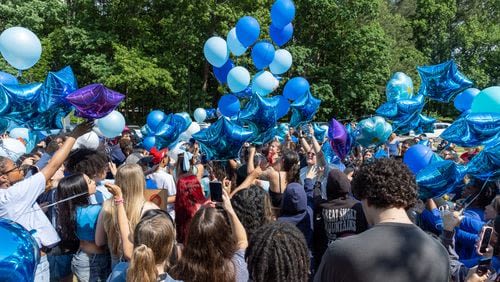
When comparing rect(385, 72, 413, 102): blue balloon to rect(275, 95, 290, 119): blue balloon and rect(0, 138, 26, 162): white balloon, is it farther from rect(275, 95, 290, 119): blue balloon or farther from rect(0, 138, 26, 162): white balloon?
rect(0, 138, 26, 162): white balloon

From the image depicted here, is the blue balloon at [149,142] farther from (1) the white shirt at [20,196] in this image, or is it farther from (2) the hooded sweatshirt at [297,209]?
(1) the white shirt at [20,196]

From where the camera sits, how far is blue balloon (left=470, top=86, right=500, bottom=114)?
14.5ft

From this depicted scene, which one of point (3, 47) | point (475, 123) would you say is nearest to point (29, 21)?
point (3, 47)

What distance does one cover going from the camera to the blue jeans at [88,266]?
3598 millimetres

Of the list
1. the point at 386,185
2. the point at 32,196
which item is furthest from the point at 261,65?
the point at 386,185

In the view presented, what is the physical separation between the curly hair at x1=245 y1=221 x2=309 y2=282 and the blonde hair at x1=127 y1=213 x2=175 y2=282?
0.49 metres

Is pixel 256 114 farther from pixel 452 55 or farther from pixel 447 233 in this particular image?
pixel 452 55

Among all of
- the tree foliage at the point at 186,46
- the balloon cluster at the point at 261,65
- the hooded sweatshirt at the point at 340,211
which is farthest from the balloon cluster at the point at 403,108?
the tree foliage at the point at 186,46

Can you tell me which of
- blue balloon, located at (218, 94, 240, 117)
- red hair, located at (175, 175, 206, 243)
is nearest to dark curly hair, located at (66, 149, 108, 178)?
red hair, located at (175, 175, 206, 243)

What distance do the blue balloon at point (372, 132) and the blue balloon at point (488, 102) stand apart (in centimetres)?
268

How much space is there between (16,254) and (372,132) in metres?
6.43

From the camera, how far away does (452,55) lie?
1383 inches

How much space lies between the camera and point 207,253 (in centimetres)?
257

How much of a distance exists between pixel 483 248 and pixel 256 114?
453 centimetres
